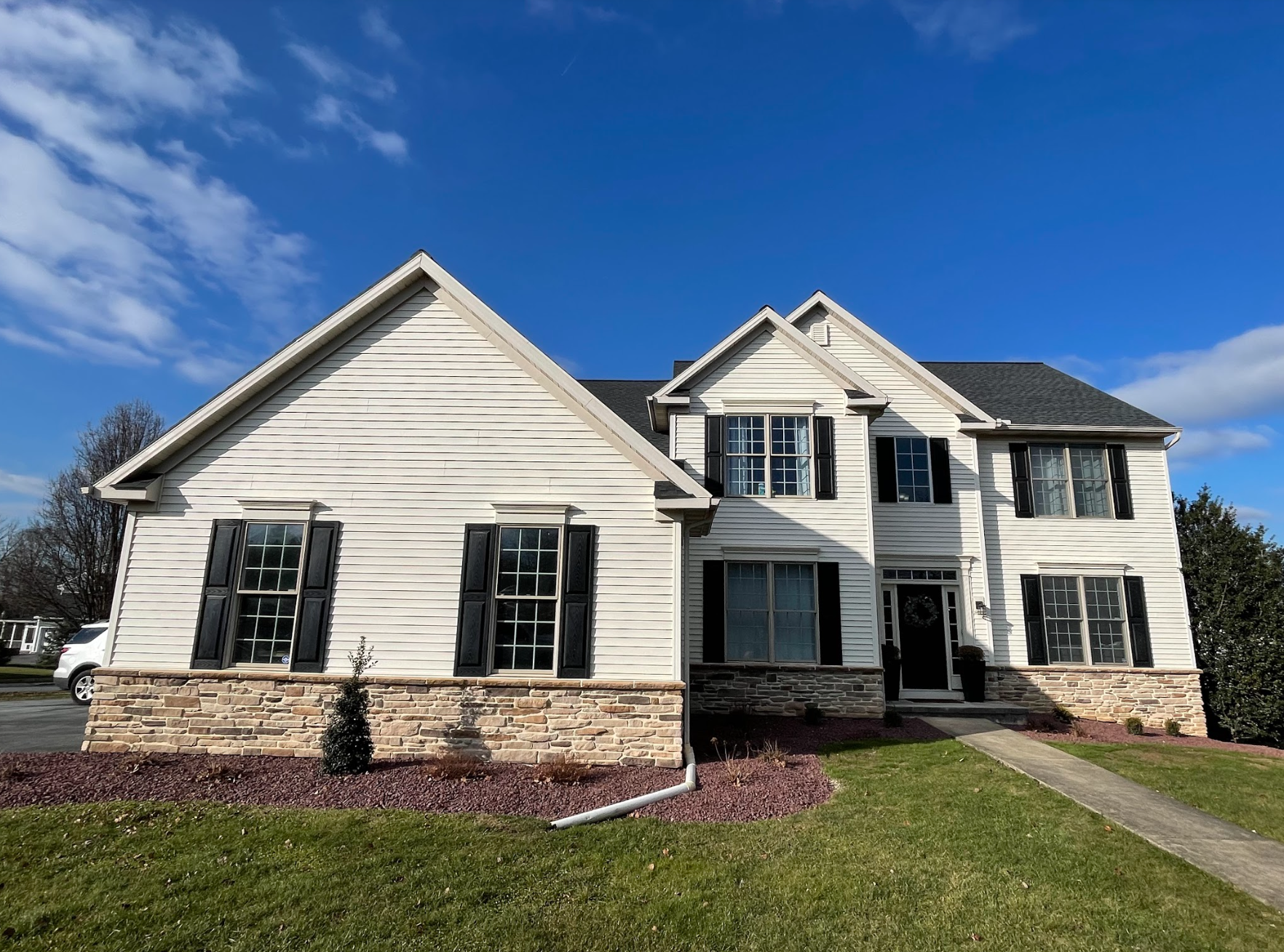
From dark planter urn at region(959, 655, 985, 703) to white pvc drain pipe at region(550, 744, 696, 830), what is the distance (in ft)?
27.1

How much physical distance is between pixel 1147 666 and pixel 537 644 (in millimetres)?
13460

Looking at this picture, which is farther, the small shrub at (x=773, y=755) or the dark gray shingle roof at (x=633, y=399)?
the dark gray shingle roof at (x=633, y=399)

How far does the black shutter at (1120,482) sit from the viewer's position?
1516cm

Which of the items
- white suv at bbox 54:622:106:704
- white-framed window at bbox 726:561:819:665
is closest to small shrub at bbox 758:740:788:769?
white-framed window at bbox 726:561:819:665

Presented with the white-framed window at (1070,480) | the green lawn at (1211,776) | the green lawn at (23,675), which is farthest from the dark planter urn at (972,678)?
the green lawn at (23,675)

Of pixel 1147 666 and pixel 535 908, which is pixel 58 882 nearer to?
pixel 535 908

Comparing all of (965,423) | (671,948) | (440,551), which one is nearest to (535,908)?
(671,948)

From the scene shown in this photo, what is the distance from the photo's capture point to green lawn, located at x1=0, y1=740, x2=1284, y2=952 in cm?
472

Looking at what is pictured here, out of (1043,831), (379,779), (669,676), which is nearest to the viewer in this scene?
(1043,831)

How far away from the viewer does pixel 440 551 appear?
966 cm

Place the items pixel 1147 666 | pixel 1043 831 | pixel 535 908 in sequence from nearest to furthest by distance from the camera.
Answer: pixel 535 908
pixel 1043 831
pixel 1147 666

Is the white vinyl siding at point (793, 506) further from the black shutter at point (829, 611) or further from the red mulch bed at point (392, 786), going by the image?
the red mulch bed at point (392, 786)

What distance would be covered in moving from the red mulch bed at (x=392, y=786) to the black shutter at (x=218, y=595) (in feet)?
4.48

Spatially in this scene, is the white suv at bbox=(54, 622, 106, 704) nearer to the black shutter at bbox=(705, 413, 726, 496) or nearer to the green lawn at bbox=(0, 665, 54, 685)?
the green lawn at bbox=(0, 665, 54, 685)
